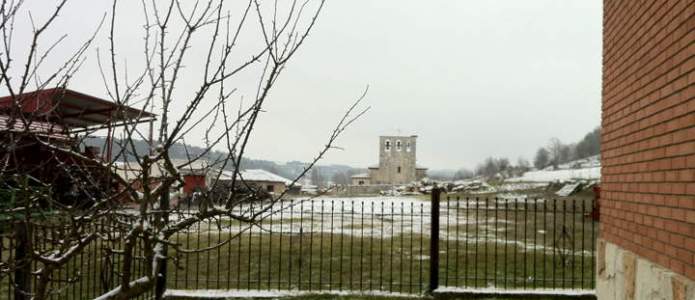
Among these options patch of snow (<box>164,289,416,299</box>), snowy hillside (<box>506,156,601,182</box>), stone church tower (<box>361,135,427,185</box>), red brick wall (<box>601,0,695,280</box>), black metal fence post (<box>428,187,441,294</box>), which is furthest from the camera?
stone church tower (<box>361,135,427,185</box>)

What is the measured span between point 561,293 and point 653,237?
2981mm

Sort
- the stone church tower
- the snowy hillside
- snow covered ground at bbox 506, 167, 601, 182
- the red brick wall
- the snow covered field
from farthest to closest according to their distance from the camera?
the stone church tower
the snowy hillside
snow covered ground at bbox 506, 167, 601, 182
the snow covered field
the red brick wall

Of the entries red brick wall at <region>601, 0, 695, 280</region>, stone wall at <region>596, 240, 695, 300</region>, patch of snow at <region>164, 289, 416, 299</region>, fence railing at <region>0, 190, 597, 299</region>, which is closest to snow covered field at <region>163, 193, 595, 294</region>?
fence railing at <region>0, 190, 597, 299</region>

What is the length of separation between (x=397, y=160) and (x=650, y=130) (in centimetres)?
5138

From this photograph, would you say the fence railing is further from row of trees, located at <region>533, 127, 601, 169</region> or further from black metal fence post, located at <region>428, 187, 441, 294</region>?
row of trees, located at <region>533, 127, 601, 169</region>

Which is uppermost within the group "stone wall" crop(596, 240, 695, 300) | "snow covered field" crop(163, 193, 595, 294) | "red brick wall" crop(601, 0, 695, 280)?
"red brick wall" crop(601, 0, 695, 280)

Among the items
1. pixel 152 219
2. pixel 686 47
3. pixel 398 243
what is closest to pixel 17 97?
pixel 152 219

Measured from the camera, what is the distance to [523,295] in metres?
5.82

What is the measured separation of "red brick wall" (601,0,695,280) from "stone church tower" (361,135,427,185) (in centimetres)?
4991

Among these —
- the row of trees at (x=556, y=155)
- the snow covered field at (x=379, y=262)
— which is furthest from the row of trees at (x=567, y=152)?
the snow covered field at (x=379, y=262)

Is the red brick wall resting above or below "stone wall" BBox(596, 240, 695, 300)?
above

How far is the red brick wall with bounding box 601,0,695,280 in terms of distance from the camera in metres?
2.66

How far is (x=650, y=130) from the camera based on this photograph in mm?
3236

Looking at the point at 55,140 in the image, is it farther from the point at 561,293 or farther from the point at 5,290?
the point at 561,293
